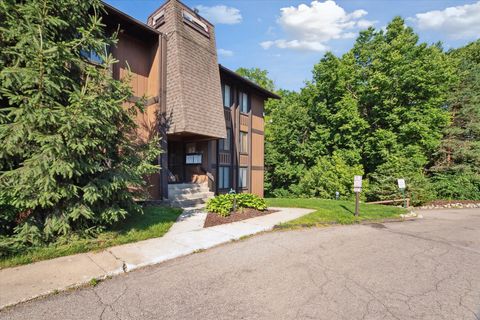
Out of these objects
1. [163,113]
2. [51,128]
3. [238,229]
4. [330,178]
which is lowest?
[238,229]

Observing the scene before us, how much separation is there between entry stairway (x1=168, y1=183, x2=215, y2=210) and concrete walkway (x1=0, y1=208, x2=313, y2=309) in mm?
3833

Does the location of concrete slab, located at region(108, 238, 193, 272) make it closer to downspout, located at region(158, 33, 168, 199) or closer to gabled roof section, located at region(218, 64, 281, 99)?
downspout, located at region(158, 33, 168, 199)

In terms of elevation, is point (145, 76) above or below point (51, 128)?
above

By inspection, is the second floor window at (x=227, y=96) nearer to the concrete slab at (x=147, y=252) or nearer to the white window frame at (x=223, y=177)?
the white window frame at (x=223, y=177)

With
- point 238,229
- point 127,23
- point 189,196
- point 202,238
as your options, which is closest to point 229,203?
point 238,229

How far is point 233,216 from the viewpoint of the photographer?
9266mm

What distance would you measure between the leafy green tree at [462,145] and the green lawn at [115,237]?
22.7 meters

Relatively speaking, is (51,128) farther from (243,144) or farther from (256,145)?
(256,145)

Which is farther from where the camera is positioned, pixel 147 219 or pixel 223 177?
pixel 223 177

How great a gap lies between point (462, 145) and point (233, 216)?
22833 millimetres

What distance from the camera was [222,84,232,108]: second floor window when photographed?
16300 mm

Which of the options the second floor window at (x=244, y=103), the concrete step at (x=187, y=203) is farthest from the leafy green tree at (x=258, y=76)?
the concrete step at (x=187, y=203)

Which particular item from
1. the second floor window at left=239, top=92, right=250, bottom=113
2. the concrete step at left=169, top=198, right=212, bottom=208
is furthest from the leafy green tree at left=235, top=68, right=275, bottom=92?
the concrete step at left=169, top=198, right=212, bottom=208

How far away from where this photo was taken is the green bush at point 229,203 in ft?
30.8
